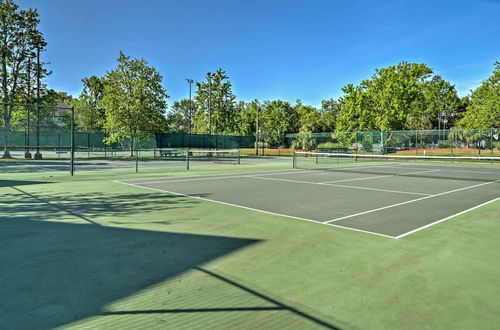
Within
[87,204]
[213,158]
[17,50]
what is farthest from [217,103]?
[87,204]

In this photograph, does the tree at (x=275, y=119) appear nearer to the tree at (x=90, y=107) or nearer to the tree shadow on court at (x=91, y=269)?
the tree at (x=90, y=107)

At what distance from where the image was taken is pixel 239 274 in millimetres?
4207

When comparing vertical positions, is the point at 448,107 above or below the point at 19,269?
above

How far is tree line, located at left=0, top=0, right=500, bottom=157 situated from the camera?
3050 centimetres

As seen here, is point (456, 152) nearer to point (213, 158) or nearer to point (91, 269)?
point (213, 158)

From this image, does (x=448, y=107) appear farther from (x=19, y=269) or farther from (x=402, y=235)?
(x=19, y=269)

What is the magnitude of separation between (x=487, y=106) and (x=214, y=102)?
103 ft

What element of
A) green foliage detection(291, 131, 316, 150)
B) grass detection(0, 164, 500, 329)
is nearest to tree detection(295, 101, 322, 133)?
green foliage detection(291, 131, 316, 150)

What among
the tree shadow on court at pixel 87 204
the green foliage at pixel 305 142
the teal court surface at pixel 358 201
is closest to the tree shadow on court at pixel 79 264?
the tree shadow on court at pixel 87 204

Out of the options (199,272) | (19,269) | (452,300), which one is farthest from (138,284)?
(452,300)

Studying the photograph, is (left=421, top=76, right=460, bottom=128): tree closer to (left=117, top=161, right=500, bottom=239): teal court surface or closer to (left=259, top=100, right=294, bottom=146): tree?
(left=259, top=100, right=294, bottom=146): tree

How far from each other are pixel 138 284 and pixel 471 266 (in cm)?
413

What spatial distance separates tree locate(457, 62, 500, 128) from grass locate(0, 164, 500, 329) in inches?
1356

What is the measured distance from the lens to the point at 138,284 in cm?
388
